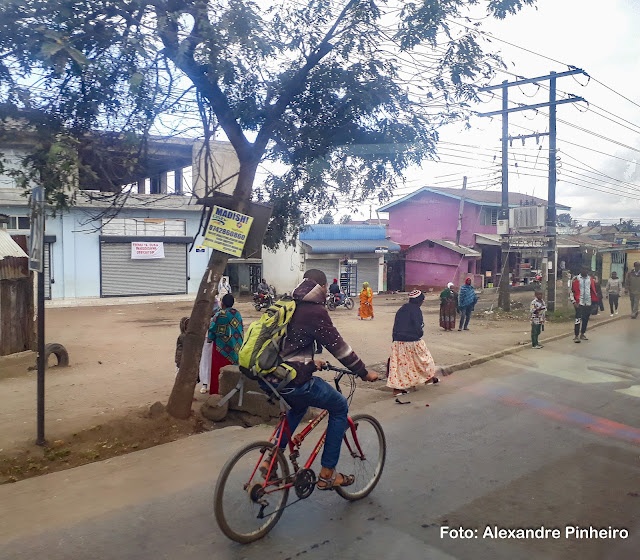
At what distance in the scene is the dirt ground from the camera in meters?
5.98

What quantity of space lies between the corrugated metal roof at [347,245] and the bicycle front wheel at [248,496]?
26.1 metres

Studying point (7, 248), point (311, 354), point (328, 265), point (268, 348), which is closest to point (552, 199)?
point (328, 265)

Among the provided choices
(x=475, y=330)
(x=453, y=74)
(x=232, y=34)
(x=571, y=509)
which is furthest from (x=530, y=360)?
(x=232, y=34)

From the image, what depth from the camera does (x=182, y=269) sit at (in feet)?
87.2

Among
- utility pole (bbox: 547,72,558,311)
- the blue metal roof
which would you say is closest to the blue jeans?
utility pole (bbox: 547,72,558,311)

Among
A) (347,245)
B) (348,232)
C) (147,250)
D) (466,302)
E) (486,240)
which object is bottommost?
(466,302)

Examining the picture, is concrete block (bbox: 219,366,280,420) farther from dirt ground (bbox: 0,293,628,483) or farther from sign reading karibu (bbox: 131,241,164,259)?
sign reading karibu (bbox: 131,241,164,259)

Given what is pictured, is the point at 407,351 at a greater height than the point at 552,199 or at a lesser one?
lesser

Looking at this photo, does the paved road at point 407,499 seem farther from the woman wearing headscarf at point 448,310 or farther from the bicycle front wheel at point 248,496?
the woman wearing headscarf at point 448,310

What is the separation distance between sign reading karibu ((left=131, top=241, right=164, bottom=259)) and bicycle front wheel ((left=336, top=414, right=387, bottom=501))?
2207cm

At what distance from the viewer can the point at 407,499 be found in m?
4.60

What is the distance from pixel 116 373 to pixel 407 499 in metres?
7.04

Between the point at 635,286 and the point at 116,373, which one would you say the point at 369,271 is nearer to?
the point at 635,286

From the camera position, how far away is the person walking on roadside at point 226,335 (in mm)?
7719
